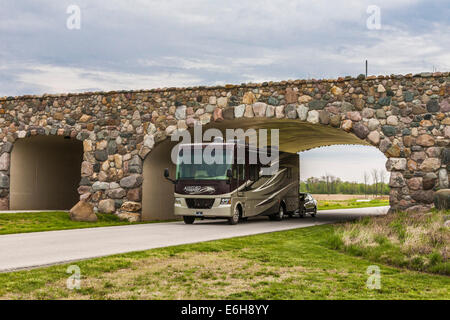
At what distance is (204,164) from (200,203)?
1.42 metres

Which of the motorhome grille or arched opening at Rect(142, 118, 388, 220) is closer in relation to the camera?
the motorhome grille

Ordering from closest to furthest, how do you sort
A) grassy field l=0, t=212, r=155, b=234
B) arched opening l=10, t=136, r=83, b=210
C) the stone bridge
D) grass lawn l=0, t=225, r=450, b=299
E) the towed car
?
grass lawn l=0, t=225, r=450, b=299 → grassy field l=0, t=212, r=155, b=234 → the stone bridge → arched opening l=10, t=136, r=83, b=210 → the towed car

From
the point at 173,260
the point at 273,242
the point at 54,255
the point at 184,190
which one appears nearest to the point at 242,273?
the point at 173,260

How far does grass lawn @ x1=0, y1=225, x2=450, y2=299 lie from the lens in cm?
786

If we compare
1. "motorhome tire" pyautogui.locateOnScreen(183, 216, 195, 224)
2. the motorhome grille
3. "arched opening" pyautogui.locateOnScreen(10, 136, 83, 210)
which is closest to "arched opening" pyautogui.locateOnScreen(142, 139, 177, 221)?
Answer: "motorhome tire" pyautogui.locateOnScreen(183, 216, 195, 224)

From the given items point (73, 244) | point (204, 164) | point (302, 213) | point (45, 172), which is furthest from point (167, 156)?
point (73, 244)

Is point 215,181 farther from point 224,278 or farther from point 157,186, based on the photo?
point 224,278

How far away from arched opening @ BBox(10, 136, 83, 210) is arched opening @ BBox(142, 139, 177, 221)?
18.6ft

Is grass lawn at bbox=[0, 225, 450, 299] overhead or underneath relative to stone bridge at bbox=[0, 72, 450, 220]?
underneath

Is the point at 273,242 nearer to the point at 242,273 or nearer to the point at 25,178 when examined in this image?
the point at 242,273

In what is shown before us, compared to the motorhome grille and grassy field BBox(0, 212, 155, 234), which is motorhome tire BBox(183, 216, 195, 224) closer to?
the motorhome grille

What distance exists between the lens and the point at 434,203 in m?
20.8

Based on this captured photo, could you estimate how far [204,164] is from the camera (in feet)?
72.1

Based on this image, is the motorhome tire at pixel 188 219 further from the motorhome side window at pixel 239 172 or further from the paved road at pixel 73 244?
the paved road at pixel 73 244
